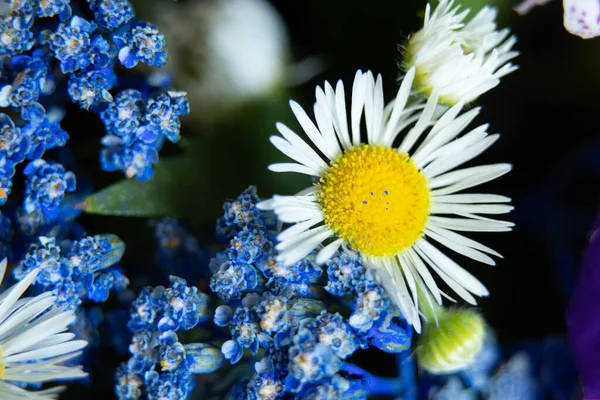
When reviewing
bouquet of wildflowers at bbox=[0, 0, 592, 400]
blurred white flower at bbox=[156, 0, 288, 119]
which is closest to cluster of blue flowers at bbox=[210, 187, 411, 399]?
bouquet of wildflowers at bbox=[0, 0, 592, 400]

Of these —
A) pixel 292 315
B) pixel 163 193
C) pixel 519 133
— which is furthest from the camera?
pixel 519 133

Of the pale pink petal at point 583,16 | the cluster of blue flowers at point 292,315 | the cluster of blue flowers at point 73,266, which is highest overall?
the pale pink petal at point 583,16

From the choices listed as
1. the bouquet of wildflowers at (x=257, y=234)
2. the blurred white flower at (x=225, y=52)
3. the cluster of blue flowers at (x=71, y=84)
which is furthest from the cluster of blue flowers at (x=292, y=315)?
the blurred white flower at (x=225, y=52)

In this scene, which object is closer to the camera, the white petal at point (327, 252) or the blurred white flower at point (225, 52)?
the white petal at point (327, 252)

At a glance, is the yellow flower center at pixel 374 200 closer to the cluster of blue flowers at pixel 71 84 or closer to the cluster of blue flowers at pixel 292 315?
the cluster of blue flowers at pixel 292 315

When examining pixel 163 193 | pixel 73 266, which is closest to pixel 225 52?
pixel 163 193

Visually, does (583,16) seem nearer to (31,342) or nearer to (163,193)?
(163,193)

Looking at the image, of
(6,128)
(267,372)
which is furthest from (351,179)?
(6,128)

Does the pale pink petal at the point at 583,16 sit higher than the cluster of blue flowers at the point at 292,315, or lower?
higher
